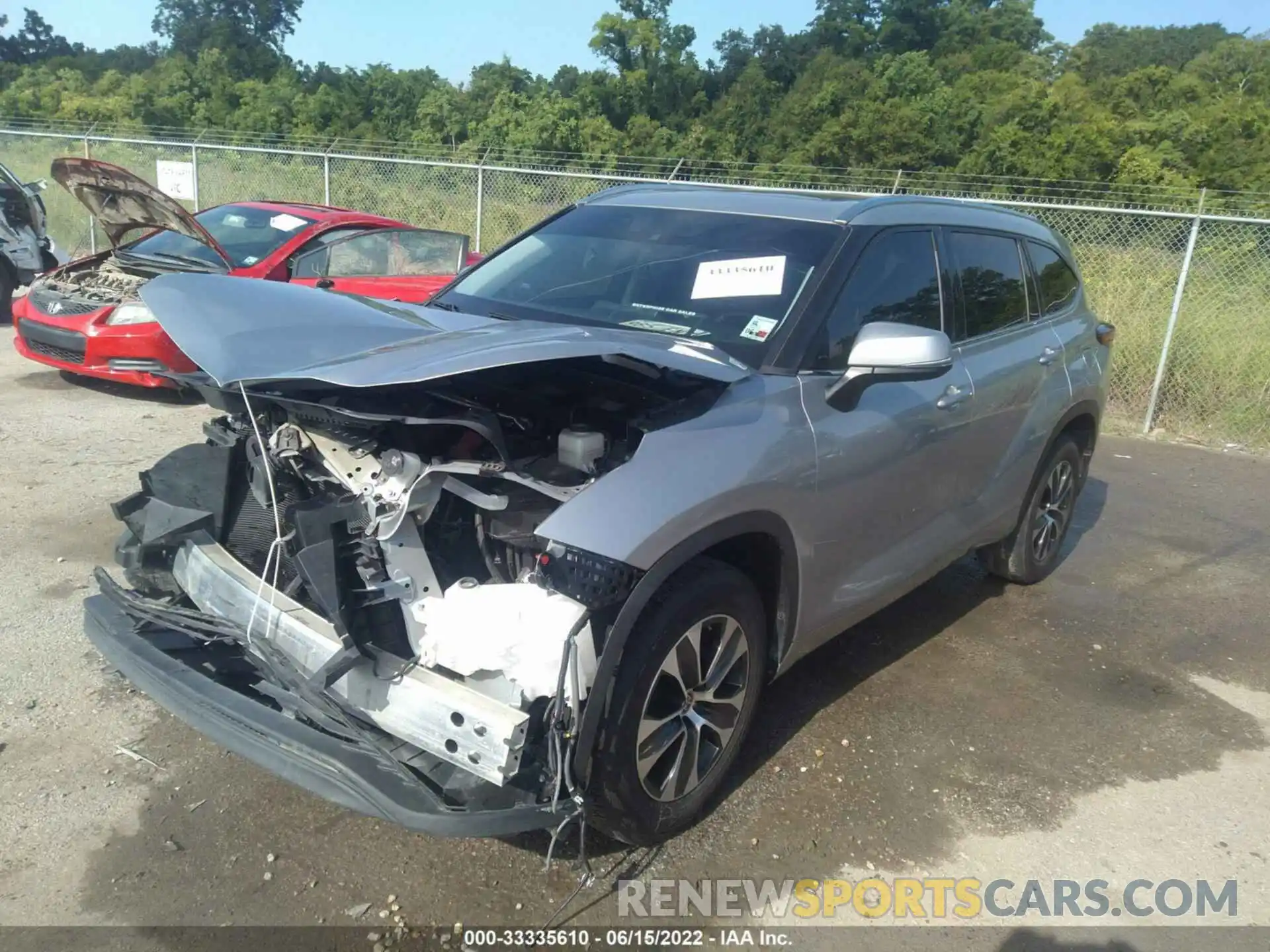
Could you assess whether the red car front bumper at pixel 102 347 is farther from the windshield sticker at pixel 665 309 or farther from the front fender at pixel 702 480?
the front fender at pixel 702 480

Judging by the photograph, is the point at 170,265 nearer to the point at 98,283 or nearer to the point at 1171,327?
the point at 98,283

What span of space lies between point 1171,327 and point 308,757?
29.7 feet

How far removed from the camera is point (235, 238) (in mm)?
8430

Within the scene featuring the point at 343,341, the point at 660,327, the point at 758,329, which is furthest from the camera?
the point at 660,327

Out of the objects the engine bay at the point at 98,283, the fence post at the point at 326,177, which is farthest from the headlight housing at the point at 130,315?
the fence post at the point at 326,177

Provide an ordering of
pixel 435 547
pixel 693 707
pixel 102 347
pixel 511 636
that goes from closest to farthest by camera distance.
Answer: pixel 511 636 < pixel 435 547 < pixel 693 707 < pixel 102 347

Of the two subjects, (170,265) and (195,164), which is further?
(195,164)

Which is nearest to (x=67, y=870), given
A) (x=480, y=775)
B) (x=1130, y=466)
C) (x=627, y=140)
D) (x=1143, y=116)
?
(x=480, y=775)

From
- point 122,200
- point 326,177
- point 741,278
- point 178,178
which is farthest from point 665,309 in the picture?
point 178,178

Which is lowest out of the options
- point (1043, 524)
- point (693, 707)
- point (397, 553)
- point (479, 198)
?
point (1043, 524)

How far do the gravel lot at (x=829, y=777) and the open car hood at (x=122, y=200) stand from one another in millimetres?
1735

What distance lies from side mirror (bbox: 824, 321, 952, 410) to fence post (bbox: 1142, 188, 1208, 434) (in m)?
6.94

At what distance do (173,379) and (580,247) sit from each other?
166 centimetres

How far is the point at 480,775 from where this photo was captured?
2412 millimetres
